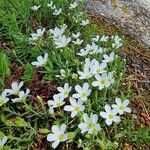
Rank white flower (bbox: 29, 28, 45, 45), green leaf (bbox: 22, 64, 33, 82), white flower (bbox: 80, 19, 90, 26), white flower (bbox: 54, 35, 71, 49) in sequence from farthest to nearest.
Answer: white flower (bbox: 80, 19, 90, 26) < white flower (bbox: 29, 28, 45, 45) < white flower (bbox: 54, 35, 71, 49) < green leaf (bbox: 22, 64, 33, 82)

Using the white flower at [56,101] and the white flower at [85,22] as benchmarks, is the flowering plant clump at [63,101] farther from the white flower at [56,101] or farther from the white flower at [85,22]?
the white flower at [85,22]

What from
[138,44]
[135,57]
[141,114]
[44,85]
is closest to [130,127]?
[141,114]

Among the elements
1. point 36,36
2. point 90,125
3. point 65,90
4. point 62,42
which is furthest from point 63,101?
point 36,36

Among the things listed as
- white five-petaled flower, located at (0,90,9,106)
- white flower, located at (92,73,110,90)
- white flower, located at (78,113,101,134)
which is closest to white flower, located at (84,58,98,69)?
white flower, located at (92,73,110,90)

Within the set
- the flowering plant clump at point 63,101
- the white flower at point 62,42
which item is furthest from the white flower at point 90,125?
the white flower at point 62,42

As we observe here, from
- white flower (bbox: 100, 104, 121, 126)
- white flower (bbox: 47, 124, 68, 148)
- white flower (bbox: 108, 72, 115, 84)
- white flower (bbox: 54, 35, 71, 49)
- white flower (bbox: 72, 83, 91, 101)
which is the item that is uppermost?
white flower (bbox: 108, 72, 115, 84)

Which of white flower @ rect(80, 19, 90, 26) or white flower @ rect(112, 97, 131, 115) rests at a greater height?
white flower @ rect(112, 97, 131, 115)

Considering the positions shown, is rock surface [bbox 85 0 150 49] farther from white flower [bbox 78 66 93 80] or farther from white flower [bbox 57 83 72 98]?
white flower [bbox 57 83 72 98]

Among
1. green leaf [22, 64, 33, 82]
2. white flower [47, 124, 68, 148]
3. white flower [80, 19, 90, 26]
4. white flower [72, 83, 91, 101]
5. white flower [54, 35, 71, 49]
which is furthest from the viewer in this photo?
white flower [80, 19, 90, 26]
